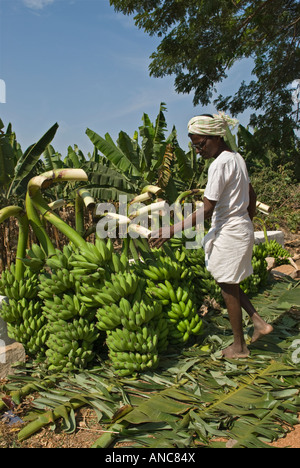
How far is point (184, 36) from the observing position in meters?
11.5

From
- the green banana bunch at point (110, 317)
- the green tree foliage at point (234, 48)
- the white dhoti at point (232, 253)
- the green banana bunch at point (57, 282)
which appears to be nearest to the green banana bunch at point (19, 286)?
the green banana bunch at point (57, 282)

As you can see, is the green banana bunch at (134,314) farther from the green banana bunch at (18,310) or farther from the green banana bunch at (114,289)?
the green banana bunch at (18,310)

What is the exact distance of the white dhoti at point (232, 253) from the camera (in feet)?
9.96

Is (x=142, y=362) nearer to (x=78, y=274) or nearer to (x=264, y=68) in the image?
(x=78, y=274)

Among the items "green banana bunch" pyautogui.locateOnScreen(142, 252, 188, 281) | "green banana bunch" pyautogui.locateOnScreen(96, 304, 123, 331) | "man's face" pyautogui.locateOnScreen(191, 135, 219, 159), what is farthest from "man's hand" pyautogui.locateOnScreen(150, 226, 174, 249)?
"man's face" pyautogui.locateOnScreen(191, 135, 219, 159)

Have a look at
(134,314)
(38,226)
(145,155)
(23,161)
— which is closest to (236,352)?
(134,314)

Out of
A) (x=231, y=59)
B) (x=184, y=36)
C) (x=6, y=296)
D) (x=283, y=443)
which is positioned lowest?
(x=283, y=443)

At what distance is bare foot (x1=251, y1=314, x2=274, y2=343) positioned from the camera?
3213 millimetres

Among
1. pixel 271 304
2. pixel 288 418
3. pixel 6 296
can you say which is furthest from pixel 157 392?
pixel 271 304

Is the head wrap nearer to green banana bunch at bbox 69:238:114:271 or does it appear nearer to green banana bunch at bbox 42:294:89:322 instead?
green banana bunch at bbox 69:238:114:271

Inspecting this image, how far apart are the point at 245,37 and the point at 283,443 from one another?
1175 cm

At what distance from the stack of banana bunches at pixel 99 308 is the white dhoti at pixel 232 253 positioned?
0.45 m

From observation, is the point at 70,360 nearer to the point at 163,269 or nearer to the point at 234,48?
the point at 163,269
